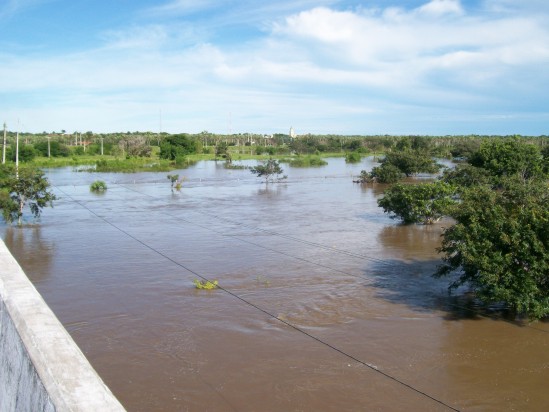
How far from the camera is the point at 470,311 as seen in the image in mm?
10742

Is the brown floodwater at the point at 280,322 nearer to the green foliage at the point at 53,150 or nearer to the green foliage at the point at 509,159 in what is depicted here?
the green foliage at the point at 509,159

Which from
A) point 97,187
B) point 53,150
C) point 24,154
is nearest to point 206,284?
point 97,187

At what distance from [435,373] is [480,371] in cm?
72

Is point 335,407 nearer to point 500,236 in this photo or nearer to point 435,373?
point 435,373

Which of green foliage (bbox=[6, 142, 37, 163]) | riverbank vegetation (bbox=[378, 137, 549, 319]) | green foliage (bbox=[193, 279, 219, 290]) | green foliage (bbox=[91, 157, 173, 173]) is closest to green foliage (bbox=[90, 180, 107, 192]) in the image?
green foliage (bbox=[91, 157, 173, 173])

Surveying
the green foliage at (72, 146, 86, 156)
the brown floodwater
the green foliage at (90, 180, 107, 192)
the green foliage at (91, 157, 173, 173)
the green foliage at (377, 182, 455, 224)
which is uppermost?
the green foliage at (72, 146, 86, 156)

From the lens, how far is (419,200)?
20438mm

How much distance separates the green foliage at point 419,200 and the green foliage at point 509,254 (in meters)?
8.66

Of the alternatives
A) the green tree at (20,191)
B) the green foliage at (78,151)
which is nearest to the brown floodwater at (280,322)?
the green tree at (20,191)

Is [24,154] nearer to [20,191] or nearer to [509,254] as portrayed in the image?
[20,191]

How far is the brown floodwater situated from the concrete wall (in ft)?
11.9

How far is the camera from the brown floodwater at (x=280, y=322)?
7566 millimetres

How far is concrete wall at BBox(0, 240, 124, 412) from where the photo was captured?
2.66m

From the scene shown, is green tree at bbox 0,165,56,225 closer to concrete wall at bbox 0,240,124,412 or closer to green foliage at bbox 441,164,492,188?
green foliage at bbox 441,164,492,188
